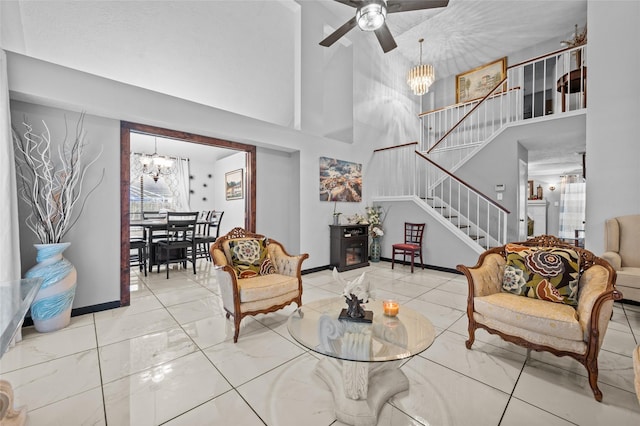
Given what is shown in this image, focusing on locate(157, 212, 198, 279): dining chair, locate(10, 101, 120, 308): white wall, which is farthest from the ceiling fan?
locate(157, 212, 198, 279): dining chair

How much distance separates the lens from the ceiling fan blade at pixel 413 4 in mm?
2439

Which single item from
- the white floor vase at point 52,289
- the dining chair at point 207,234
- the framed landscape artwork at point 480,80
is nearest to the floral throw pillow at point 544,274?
the white floor vase at point 52,289

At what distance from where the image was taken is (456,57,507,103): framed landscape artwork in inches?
266

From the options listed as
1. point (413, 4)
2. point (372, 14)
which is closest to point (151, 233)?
point (372, 14)

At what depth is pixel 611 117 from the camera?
3611 mm

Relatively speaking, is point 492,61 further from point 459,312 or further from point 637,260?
point 459,312

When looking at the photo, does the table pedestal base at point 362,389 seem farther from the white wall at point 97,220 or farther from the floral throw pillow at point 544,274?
the white wall at point 97,220

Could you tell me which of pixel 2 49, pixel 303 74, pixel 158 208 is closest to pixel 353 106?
pixel 303 74

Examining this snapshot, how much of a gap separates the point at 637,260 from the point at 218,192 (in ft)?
29.1

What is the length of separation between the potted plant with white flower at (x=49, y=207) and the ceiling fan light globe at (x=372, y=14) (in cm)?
323

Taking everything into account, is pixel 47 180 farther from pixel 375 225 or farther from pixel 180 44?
pixel 375 225

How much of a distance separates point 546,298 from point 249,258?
2.76 metres

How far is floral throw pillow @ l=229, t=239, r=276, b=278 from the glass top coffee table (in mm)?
1087

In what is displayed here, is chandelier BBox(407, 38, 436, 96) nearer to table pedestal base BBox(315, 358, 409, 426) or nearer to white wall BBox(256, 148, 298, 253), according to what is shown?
white wall BBox(256, 148, 298, 253)
